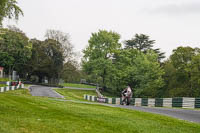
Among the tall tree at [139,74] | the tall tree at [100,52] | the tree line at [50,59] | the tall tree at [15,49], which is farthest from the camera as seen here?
the tree line at [50,59]

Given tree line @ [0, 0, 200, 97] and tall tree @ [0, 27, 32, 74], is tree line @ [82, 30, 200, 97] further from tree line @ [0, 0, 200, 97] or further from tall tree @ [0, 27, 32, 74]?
tall tree @ [0, 27, 32, 74]

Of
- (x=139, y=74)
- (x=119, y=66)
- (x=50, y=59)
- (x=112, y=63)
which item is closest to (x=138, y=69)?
(x=139, y=74)

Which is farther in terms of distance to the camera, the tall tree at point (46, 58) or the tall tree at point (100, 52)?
the tall tree at point (46, 58)

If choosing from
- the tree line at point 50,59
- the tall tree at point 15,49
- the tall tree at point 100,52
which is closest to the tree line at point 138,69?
the tall tree at point 100,52

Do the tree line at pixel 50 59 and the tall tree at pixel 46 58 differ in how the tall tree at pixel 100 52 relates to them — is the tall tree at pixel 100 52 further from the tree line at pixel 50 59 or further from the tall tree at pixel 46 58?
the tall tree at pixel 46 58

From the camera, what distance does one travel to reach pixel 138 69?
66.5 m

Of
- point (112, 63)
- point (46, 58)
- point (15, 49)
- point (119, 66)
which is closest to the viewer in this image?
point (15, 49)

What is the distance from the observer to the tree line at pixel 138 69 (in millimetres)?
60094

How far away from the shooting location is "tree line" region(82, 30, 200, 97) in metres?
60.1

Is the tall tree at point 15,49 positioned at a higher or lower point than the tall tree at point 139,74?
higher

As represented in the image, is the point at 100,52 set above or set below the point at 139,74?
above

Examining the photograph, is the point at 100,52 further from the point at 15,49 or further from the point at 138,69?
the point at 15,49

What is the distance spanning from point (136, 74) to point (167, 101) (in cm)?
3756

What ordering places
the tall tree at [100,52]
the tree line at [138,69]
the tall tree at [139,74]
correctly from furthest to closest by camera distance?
the tall tree at [100,52], the tall tree at [139,74], the tree line at [138,69]
